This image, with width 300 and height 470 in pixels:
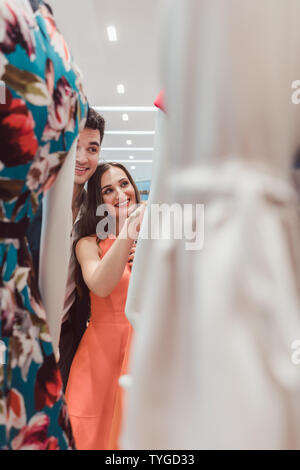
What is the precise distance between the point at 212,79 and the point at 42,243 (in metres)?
0.38

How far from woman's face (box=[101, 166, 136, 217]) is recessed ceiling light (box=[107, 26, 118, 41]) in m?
2.22

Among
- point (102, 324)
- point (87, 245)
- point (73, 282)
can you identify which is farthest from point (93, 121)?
point (102, 324)

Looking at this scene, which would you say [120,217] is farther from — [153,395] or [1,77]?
[153,395]

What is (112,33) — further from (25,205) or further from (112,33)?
(25,205)

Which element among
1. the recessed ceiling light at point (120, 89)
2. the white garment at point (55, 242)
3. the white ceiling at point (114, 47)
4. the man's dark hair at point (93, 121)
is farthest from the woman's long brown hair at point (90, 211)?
the recessed ceiling light at point (120, 89)

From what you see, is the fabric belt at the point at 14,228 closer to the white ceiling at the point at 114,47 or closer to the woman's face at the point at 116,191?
the woman's face at the point at 116,191

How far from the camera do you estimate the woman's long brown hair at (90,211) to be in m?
1.12

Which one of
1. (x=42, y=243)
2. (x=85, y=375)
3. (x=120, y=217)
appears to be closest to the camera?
(x=42, y=243)

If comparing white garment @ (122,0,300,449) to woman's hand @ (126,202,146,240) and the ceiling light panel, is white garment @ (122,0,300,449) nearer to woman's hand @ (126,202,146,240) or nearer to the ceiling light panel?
woman's hand @ (126,202,146,240)

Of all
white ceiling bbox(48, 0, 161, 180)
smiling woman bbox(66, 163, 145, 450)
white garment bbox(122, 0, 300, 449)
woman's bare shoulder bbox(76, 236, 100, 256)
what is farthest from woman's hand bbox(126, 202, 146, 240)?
white ceiling bbox(48, 0, 161, 180)

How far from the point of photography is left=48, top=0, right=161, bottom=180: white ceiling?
2588mm

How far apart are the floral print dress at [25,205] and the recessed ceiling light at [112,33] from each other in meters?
2.68

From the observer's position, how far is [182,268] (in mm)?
372

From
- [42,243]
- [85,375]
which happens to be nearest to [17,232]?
[42,243]
